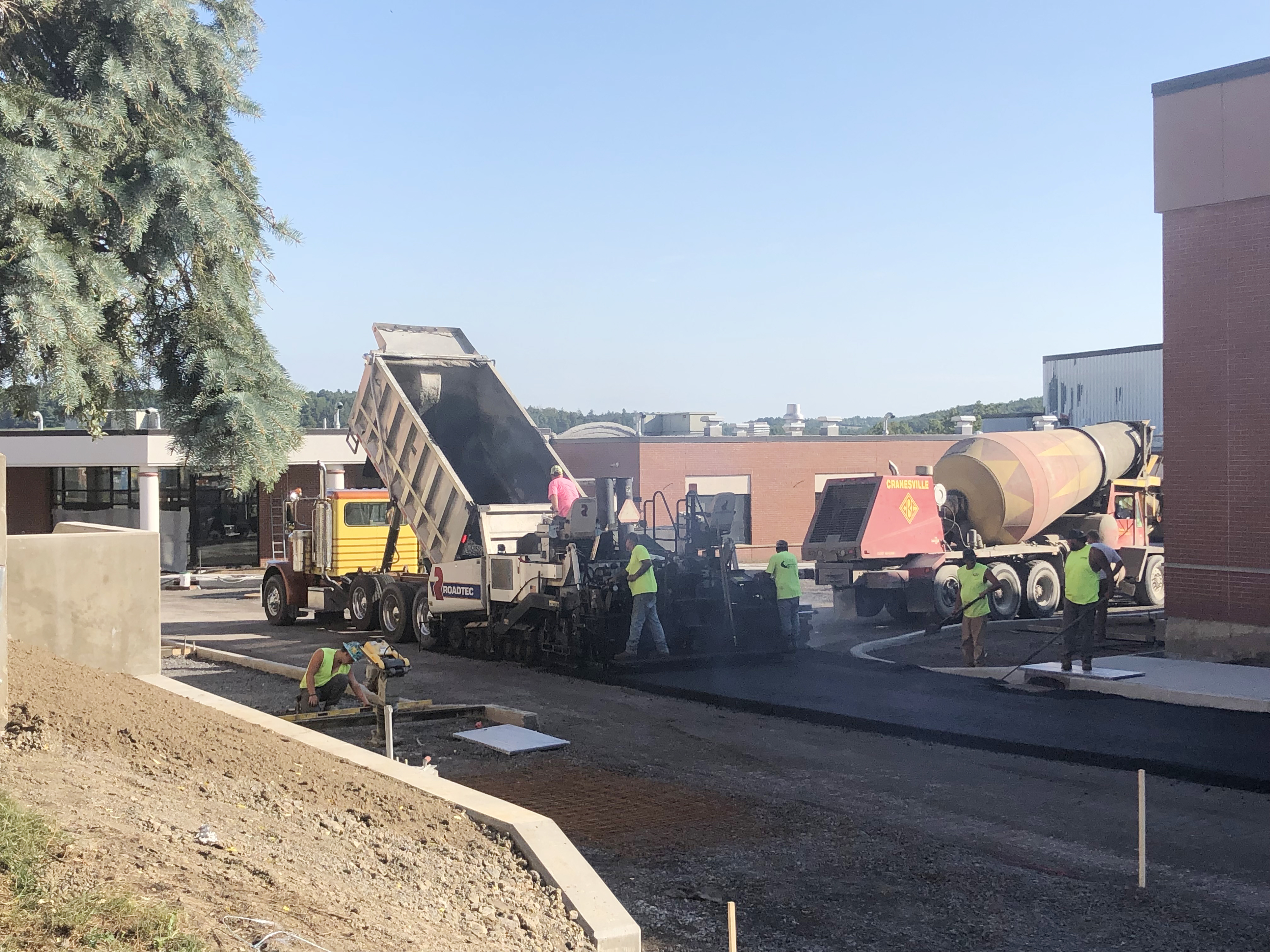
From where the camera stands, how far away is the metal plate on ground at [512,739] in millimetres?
11039

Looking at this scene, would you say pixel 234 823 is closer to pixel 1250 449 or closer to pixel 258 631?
pixel 1250 449

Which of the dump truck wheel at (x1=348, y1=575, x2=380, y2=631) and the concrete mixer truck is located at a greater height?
the concrete mixer truck

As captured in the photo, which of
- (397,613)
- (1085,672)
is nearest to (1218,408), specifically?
(1085,672)

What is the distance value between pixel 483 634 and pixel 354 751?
9105 millimetres

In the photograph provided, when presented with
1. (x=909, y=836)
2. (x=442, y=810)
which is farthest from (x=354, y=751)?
(x=909, y=836)

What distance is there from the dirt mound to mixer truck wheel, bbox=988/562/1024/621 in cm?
1570

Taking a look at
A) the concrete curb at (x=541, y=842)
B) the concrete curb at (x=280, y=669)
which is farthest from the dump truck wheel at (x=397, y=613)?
the concrete curb at (x=541, y=842)

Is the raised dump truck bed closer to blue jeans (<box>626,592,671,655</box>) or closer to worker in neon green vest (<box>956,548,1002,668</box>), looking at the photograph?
blue jeans (<box>626,592,671,655</box>)

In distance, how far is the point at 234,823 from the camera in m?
6.26

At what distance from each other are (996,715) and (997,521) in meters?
9.90

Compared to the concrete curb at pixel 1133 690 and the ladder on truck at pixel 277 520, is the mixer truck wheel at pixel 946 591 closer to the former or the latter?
the concrete curb at pixel 1133 690

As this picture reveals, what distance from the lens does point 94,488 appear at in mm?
36594

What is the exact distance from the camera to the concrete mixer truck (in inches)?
825

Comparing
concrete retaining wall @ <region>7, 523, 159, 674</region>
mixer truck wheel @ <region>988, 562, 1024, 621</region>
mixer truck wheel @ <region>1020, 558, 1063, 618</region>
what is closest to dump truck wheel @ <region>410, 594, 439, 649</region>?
concrete retaining wall @ <region>7, 523, 159, 674</region>
